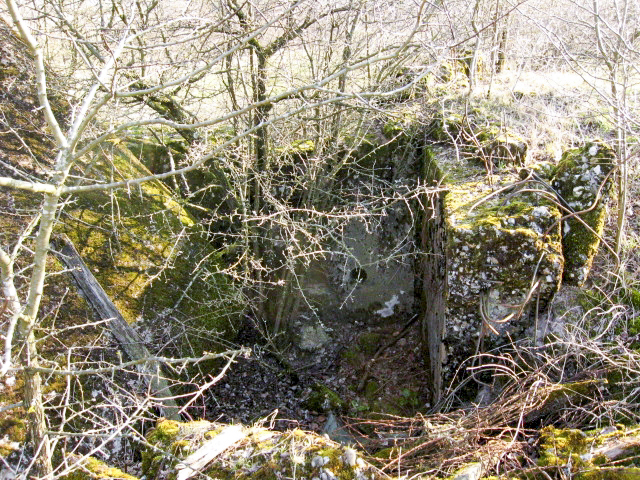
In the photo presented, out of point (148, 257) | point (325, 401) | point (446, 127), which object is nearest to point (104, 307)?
point (148, 257)

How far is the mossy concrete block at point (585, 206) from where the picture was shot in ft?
14.6

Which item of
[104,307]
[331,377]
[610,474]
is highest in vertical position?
[104,307]

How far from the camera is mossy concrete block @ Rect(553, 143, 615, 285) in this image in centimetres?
445

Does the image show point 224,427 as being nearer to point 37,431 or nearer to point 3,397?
point 37,431

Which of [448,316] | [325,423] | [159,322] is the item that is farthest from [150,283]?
[448,316]

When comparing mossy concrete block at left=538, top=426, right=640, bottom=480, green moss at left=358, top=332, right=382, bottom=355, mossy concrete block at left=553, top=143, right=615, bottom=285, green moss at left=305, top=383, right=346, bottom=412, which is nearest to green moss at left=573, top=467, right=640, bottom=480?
mossy concrete block at left=538, top=426, right=640, bottom=480

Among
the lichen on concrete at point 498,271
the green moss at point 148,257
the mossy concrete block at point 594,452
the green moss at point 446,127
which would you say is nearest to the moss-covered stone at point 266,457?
the mossy concrete block at point 594,452

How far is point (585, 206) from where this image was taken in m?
4.50

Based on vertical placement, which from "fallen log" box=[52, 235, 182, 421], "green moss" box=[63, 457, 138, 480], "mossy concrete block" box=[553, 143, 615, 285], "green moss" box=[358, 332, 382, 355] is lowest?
"green moss" box=[358, 332, 382, 355]

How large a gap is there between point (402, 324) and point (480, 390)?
251 centimetres

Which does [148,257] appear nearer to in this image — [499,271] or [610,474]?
[499,271]

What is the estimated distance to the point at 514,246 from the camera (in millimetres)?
4277

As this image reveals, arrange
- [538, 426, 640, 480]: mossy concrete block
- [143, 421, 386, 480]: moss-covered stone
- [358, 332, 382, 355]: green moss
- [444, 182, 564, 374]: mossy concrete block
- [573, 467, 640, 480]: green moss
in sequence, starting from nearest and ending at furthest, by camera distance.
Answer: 1. [573, 467, 640, 480]: green moss
2. [538, 426, 640, 480]: mossy concrete block
3. [143, 421, 386, 480]: moss-covered stone
4. [444, 182, 564, 374]: mossy concrete block
5. [358, 332, 382, 355]: green moss

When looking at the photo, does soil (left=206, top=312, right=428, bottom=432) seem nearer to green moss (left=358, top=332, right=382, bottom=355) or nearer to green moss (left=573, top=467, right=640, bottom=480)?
green moss (left=358, top=332, right=382, bottom=355)
